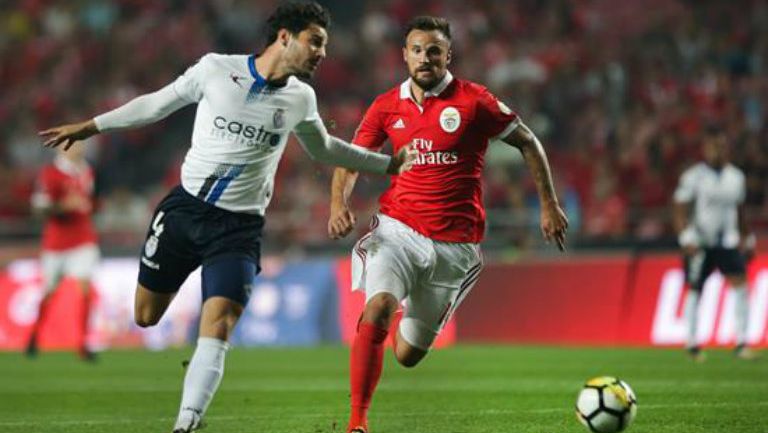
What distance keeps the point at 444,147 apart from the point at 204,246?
1690mm

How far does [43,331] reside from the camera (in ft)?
67.6

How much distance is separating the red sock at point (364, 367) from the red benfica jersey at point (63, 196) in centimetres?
913

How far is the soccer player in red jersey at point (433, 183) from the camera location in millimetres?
8641

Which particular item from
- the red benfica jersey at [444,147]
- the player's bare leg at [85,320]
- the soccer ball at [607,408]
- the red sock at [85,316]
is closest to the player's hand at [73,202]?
the player's bare leg at [85,320]

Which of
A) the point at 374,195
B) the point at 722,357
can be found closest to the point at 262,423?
the point at 722,357

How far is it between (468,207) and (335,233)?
102 centimetres

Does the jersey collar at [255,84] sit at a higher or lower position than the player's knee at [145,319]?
higher

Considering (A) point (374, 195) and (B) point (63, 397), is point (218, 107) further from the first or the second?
(A) point (374, 195)

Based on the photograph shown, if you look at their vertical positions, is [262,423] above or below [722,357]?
below

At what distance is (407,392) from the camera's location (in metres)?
11.9

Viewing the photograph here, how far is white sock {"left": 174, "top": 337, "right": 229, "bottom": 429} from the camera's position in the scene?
714 centimetres

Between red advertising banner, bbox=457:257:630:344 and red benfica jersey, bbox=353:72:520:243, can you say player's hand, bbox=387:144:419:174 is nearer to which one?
red benfica jersey, bbox=353:72:520:243

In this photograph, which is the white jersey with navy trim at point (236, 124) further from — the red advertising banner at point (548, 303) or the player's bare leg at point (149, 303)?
the red advertising banner at point (548, 303)

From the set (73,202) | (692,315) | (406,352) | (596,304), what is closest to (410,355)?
(406,352)
